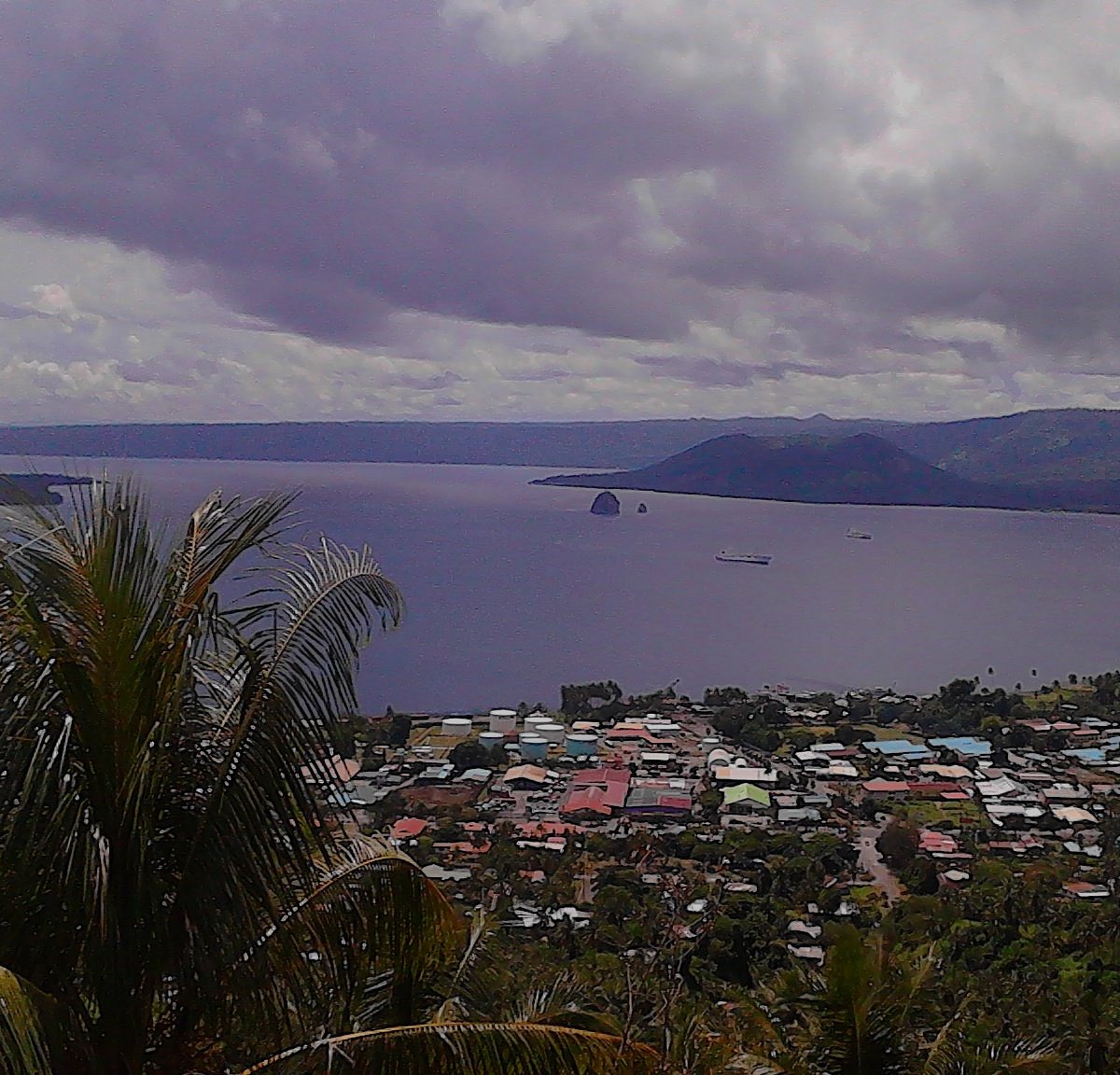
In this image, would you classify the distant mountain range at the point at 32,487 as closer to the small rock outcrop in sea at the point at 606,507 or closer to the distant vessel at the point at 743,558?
the distant vessel at the point at 743,558

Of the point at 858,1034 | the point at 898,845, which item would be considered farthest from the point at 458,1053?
the point at 898,845

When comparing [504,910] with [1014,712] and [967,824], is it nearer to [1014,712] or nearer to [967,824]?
[967,824]

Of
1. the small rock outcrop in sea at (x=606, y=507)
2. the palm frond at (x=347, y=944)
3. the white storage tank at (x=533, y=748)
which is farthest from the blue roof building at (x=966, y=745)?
the small rock outcrop in sea at (x=606, y=507)

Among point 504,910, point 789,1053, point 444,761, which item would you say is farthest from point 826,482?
point 789,1053

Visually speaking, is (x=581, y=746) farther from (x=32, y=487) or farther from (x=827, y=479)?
(x=827, y=479)

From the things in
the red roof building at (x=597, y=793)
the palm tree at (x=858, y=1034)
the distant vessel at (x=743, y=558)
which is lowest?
the red roof building at (x=597, y=793)

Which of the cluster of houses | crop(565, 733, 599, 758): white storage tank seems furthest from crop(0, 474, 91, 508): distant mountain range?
crop(565, 733, 599, 758): white storage tank

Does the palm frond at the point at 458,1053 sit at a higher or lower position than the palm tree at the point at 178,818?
lower
